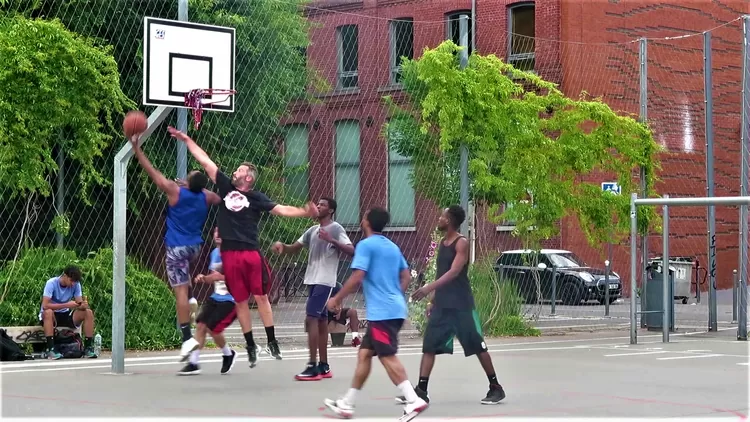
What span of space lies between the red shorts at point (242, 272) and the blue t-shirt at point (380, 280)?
2505 millimetres

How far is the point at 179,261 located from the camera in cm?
1186

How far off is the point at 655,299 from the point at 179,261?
12008mm

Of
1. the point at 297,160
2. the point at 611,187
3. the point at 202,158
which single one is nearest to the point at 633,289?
the point at 611,187

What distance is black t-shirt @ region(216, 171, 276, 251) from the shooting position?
1159 cm

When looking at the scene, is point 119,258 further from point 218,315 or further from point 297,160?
point 297,160

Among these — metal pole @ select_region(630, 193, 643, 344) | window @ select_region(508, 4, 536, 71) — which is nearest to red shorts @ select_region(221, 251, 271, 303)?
metal pole @ select_region(630, 193, 643, 344)

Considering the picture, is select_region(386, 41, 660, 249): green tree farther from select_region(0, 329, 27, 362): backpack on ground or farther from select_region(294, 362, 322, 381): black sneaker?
select_region(294, 362, 322, 381): black sneaker

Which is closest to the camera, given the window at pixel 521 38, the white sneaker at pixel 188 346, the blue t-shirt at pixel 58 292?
the white sneaker at pixel 188 346

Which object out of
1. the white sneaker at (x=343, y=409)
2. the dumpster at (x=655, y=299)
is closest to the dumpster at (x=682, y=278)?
the dumpster at (x=655, y=299)

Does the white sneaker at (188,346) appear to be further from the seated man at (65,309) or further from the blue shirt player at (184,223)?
the seated man at (65,309)

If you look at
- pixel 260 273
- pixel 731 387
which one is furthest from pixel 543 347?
pixel 260 273

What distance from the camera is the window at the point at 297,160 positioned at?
2083cm

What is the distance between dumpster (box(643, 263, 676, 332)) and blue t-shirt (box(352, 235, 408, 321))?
12334mm

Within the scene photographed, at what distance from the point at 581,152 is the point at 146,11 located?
7919 millimetres
